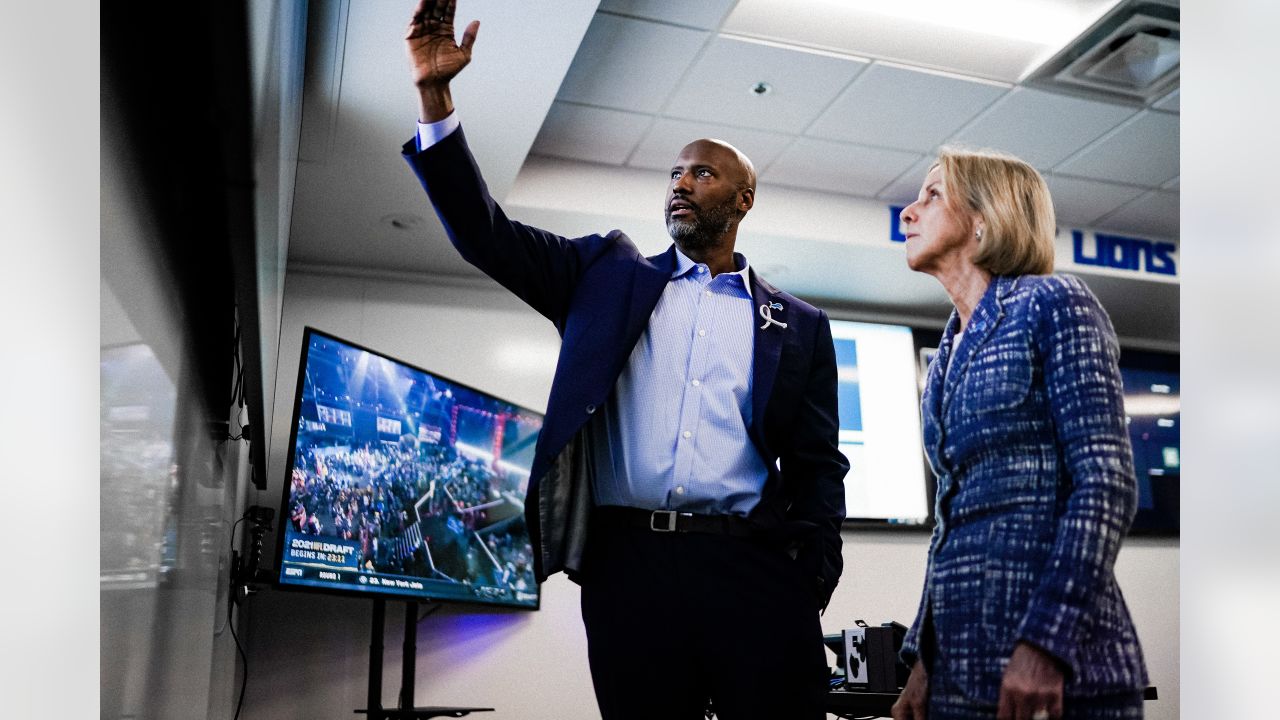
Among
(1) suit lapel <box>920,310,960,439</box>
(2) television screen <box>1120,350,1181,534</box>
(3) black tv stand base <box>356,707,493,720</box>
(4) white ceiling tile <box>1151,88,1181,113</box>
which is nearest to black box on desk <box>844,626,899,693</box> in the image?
(3) black tv stand base <box>356,707,493,720</box>

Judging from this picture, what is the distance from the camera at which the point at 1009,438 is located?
3.92ft

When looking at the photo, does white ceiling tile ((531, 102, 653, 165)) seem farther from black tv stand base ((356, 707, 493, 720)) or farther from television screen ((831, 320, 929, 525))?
black tv stand base ((356, 707, 493, 720))

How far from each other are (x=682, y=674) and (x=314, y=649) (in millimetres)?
3552

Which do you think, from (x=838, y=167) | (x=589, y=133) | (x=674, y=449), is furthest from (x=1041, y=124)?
(x=674, y=449)

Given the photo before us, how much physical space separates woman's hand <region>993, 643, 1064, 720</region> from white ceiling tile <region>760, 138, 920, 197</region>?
11.7 ft

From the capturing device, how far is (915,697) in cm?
129

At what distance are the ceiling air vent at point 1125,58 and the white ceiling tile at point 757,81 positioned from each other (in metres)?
0.73

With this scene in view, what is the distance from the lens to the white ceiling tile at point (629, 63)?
3600mm

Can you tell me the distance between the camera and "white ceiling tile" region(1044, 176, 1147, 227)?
4.84 metres

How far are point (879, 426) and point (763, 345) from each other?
13.1ft

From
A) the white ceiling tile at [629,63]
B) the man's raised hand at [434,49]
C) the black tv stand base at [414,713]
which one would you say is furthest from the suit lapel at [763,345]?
the black tv stand base at [414,713]
